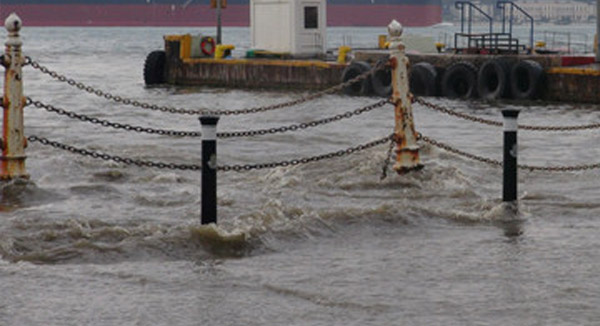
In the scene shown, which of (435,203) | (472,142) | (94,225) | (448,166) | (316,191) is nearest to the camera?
(94,225)

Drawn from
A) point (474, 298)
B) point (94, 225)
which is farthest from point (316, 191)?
point (474, 298)

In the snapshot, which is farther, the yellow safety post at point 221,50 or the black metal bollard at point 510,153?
the yellow safety post at point 221,50

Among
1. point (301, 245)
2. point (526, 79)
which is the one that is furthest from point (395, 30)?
point (526, 79)

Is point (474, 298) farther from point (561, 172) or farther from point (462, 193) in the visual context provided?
point (561, 172)

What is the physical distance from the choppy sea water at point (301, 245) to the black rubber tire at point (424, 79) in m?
16.2

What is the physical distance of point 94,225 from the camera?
11.1 meters

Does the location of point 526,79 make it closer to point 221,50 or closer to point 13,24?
point 221,50

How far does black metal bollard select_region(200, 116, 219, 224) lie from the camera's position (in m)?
9.86

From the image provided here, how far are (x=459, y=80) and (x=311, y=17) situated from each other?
8.28 metres

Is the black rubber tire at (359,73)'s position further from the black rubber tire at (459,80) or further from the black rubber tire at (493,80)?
the black rubber tire at (493,80)

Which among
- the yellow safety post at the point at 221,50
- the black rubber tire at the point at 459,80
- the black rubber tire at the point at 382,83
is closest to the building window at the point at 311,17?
the yellow safety post at the point at 221,50

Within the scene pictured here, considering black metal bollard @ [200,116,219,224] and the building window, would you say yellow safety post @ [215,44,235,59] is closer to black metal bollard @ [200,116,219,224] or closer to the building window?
the building window

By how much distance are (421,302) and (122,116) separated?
22.3 m

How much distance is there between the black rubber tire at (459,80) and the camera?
34.1 meters
